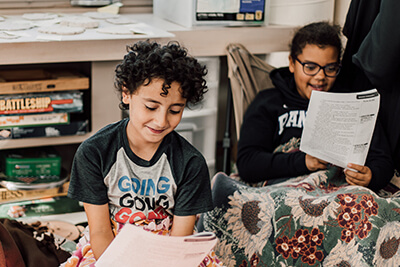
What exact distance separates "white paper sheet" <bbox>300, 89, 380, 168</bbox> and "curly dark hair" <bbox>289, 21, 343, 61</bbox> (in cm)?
26

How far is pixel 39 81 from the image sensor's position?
1.74m

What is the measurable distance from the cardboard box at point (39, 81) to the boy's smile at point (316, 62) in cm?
73

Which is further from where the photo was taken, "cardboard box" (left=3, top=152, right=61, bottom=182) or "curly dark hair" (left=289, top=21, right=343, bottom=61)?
"cardboard box" (left=3, top=152, right=61, bottom=182)

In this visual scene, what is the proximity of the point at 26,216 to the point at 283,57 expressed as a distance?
1.18 meters

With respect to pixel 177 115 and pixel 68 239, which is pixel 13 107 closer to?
pixel 68 239

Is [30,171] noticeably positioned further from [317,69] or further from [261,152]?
[317,69]

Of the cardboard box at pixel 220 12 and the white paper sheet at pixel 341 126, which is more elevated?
the cardboard box at pixel 220 12

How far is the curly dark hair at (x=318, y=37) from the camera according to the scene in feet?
5.40

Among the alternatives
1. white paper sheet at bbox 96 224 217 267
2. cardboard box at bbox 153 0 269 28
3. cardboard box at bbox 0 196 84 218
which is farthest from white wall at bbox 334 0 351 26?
white paper sheet at bbox 96 224 217 267

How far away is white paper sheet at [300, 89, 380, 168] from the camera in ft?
4.66

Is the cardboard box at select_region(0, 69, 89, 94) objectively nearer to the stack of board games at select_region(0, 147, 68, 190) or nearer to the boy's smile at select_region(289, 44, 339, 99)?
the stack of board games at select_region(0, 147, 68, 190)

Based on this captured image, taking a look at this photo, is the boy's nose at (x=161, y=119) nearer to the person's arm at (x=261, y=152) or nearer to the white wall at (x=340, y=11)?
the person's arm at (x=261, y=152)

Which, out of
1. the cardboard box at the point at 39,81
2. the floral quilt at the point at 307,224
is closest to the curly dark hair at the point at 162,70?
the floral quilt at the point at 307,224

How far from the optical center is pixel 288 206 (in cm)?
141
